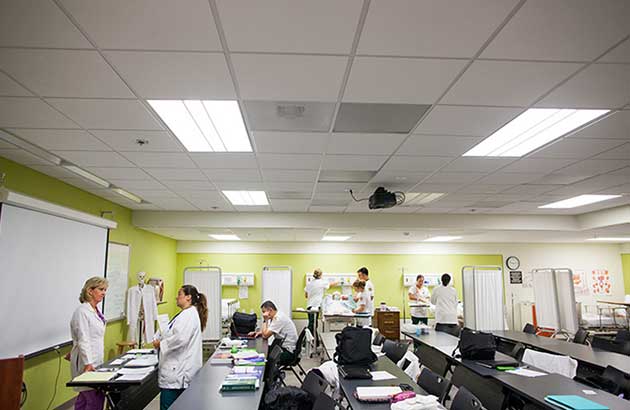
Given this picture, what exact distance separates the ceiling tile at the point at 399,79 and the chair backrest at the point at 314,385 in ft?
7.46

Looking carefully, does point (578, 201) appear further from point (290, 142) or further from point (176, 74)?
point (176, 74)

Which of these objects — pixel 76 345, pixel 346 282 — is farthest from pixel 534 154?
pixel 346 282

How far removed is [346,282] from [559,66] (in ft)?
31.4

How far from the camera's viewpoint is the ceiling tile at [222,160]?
13.8 feet

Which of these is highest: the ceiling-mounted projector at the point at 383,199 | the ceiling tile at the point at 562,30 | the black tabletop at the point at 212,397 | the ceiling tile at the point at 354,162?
the ceiling tile at the point at 562,30

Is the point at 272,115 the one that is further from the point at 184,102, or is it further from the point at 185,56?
the point at 185,56

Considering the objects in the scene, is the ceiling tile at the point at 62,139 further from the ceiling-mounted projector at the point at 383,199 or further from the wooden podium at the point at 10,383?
the ceiling-mounted projector at the point at 383,199

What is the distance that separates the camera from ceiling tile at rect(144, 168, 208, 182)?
474 centimetres

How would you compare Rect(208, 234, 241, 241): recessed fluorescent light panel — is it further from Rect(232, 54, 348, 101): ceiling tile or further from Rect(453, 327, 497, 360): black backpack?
Rect(232, 54, 348, 101): ceiling tile

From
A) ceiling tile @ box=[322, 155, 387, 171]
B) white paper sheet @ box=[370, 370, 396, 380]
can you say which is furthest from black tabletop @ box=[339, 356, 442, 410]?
ceiling tile @ box=[322, 155, 387, 171]

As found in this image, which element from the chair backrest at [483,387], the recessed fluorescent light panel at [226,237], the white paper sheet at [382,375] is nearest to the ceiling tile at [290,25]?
the white paper sheet at [382,375]

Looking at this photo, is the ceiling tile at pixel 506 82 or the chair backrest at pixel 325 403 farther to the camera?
the chair backrest at pixel 325 403

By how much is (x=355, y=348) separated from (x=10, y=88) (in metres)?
3.66

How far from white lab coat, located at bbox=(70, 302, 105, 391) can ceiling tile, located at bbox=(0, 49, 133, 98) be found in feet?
→ 7.43
